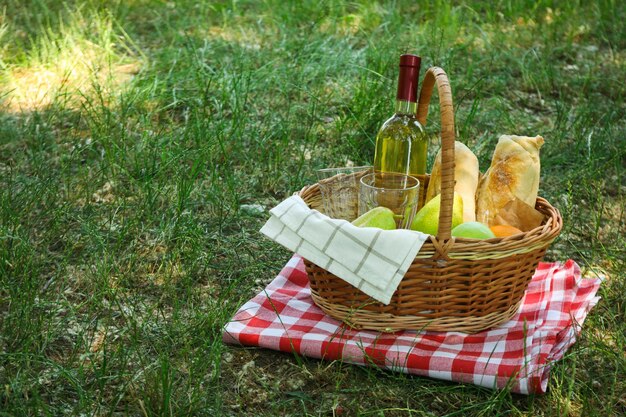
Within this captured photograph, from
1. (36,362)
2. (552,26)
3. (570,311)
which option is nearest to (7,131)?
(36,362)

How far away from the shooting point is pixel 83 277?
2729mm

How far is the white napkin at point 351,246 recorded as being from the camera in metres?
2.22

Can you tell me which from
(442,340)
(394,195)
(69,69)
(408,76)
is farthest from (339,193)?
(69,69)

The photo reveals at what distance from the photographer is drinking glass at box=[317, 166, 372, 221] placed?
2.62 meters

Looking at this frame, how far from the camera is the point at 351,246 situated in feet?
7.55

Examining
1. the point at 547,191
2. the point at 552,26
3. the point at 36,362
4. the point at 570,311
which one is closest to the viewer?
the point at 36,362

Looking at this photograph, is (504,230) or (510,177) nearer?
(504,230)

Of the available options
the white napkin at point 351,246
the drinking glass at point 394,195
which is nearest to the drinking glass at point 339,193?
the drinking glass at point 394,195

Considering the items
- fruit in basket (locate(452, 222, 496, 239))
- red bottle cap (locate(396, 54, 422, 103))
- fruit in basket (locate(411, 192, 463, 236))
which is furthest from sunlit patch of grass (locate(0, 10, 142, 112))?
fruit in basket (locate(452, 222, 496, 239))

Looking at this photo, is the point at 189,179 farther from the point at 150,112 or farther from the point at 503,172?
the point at 503,172

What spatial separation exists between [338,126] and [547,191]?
98cm

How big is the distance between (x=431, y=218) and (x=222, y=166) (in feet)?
4.31

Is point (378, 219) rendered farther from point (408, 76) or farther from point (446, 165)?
point (408, 76)

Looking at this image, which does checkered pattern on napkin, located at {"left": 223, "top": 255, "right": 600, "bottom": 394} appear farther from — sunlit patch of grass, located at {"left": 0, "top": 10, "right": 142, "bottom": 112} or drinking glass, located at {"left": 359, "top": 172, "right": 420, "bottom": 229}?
sunlit patch of grass, located at {"left": 0, "top": 10, "right": 142, "bottom": 112}
